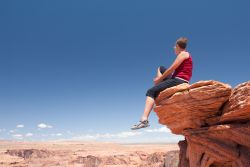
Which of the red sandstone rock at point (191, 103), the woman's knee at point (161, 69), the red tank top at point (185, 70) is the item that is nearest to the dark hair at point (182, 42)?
the red tank top at point (185, 70)

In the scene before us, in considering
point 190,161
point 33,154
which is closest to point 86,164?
point 33,154

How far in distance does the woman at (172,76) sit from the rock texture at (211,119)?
272mm

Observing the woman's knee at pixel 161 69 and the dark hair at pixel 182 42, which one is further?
the woman's knee at pixel 161 69

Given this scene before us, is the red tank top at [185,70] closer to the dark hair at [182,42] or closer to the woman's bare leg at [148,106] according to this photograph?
the dark hair at [182,42]

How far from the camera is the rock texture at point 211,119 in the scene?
34.8 ft

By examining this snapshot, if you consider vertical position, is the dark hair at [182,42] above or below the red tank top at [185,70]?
above

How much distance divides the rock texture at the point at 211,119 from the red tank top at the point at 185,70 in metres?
0.39

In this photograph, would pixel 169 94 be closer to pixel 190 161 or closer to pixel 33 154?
pixel 190 161

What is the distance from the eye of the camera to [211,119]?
38.1ft

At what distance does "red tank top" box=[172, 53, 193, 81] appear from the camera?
11.1m

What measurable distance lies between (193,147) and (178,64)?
384 cm

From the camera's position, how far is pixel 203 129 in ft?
38.3

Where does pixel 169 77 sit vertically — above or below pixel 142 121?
above

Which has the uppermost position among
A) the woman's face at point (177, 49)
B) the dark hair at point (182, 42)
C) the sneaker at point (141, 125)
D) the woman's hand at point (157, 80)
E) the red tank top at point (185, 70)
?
the dark hair at point (182, 42)
